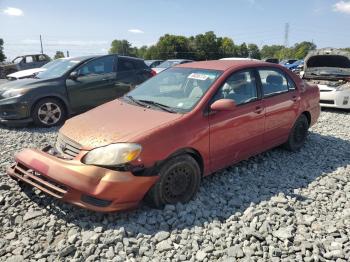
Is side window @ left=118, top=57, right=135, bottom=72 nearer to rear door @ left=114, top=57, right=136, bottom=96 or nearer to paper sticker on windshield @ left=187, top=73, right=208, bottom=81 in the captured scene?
rear door @ left=114, top=57, right=136, bottom=96

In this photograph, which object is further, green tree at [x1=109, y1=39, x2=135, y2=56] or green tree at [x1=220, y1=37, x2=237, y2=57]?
green tree at [x1=109, y1=39, x2=135, y2=56]

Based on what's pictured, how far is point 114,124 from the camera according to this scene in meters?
3.56

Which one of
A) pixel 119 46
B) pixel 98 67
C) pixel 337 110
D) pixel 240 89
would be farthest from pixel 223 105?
pixel 119 46

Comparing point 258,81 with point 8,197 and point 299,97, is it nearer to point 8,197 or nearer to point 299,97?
point 299,97

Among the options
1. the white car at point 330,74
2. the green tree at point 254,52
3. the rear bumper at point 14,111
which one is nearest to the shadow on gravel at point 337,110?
the white car at point 330,74

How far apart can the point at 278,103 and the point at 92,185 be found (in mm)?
3004

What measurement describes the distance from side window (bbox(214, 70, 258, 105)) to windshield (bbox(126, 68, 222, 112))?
6.7 inches

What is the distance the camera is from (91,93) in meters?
7.57

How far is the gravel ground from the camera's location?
2.89 metres

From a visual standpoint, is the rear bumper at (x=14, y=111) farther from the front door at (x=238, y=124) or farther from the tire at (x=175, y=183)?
the front door at (x=238, y=124)

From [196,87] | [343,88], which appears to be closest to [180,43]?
[343,88]

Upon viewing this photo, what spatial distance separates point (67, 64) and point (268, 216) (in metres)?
6.14

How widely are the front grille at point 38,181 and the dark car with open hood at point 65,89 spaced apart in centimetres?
342

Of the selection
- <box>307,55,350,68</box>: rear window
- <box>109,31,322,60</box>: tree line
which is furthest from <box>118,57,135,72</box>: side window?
<box>109,31,322,60</box>: tree line
